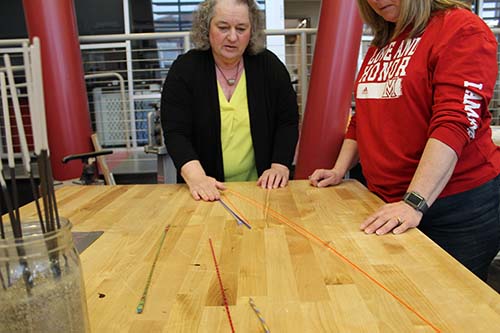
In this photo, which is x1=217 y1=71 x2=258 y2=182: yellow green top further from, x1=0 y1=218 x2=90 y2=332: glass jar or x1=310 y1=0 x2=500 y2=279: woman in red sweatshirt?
x1=0 y1=218 x2=90 y2=332: glass jar

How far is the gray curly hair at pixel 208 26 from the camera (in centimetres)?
148

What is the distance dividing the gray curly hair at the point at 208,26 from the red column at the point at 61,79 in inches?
61.9

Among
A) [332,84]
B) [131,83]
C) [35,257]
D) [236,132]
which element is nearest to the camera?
[35,257]

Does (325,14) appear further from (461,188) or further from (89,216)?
(89,216)

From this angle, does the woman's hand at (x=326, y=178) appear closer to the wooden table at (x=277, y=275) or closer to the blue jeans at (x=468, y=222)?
the wooden table at (x=277, y=275)

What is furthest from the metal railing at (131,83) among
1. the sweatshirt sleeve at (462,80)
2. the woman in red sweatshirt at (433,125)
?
the sweatshirt sleeve at (462,80)

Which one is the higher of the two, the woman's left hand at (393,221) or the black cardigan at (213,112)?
the black cardigan at (213,112)

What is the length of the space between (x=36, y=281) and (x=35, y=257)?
27 millimetres

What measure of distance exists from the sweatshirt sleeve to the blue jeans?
17 cm

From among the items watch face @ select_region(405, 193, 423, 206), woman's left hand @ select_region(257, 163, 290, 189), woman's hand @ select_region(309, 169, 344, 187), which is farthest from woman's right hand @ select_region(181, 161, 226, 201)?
watch face @ select_region(405, 193, 423, 206)

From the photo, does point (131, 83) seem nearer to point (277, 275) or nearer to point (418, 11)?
point (418, 11)

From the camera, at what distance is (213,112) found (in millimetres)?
1520

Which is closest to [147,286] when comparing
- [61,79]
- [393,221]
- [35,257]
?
[35,257]

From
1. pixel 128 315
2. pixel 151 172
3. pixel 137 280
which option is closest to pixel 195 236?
pixel 137 280
